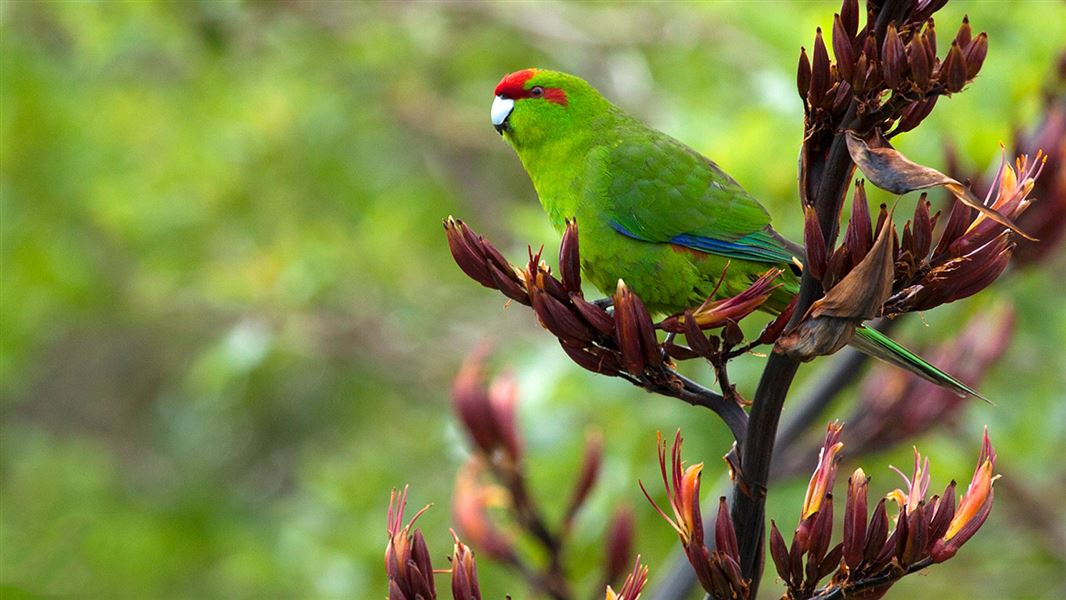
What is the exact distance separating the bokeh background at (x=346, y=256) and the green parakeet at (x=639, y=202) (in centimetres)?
84

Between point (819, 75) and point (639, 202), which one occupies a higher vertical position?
point (639, 202)

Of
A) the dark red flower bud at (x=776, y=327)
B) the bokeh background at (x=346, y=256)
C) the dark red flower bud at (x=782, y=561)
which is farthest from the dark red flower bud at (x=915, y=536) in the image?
the bokeh background at (x=346, y=256)

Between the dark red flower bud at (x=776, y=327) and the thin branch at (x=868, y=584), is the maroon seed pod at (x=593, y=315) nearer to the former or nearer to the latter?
the dark red flower bud at (x=776, y=327)

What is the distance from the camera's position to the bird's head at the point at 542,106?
255 cm

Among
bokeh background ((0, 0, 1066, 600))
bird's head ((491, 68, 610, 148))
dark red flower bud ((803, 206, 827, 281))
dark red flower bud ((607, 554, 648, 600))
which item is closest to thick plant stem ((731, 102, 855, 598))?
dark red flower bud ((803, 206, 827, 281))

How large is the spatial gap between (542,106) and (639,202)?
46cm

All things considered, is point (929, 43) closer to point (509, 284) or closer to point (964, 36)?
point (964, 36)

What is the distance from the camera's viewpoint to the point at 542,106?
8.41ft

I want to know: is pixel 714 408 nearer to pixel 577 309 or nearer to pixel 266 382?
pixel 577 309

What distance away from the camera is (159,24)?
4996 millimetres

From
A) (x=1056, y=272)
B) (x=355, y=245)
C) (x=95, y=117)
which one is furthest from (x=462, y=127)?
(x=1056, y=272)

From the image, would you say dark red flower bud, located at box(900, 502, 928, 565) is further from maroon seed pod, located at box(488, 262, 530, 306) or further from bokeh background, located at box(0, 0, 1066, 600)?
bokeh background, located at box(0, 0, 1066, 600)

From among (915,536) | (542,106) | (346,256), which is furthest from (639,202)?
(346,256)

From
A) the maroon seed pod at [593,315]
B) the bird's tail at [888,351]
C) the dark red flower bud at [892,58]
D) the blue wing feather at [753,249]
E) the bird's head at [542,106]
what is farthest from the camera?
the bird's head at [542,106]
